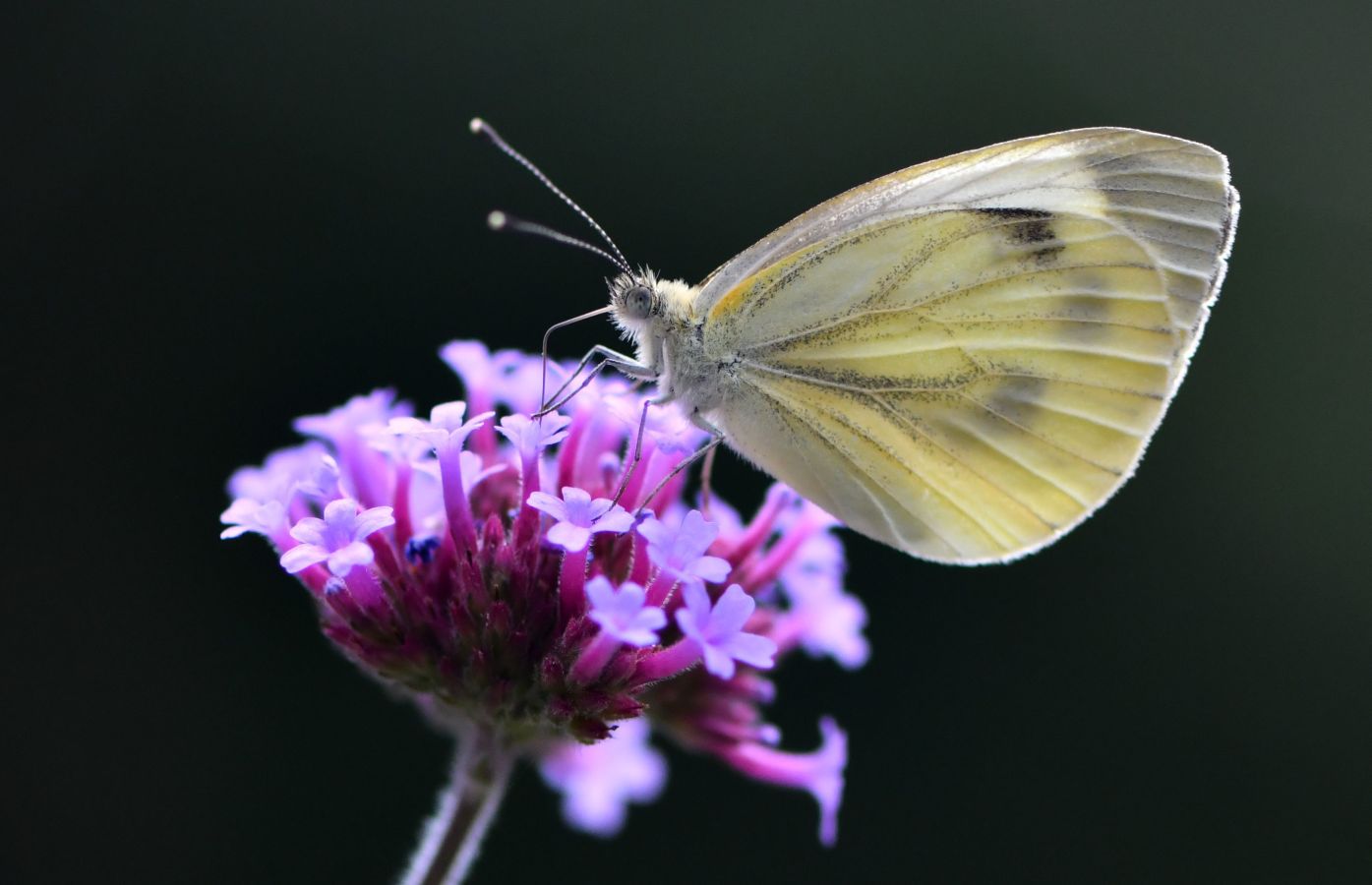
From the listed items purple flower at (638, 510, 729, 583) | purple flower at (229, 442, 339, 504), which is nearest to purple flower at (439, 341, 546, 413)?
purple flower at (229, 442, 339, 504)

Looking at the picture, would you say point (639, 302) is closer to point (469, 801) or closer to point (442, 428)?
point (442, 428)

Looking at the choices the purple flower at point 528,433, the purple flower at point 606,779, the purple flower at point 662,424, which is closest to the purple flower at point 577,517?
the purple flower at point 528,433

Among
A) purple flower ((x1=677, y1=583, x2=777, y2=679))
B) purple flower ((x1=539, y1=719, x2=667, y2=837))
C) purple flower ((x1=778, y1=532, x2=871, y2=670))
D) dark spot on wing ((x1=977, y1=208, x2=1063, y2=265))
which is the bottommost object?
purple flower ((x1=539, y1=719, x2=667, y2=837))

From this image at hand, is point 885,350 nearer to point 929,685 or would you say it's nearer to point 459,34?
point 929,685

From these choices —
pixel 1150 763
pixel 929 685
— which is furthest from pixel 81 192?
pixel 1150 763

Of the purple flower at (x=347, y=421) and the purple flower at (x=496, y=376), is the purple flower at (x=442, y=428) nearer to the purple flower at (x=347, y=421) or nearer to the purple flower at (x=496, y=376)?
the purple flower at (x=347, y=421)

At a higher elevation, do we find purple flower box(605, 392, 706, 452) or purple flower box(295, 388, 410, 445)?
purple flower box(605, 392, 706, 452)

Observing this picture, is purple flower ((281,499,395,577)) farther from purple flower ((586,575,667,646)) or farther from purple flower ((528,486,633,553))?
purple flower ((586,575,667,646))

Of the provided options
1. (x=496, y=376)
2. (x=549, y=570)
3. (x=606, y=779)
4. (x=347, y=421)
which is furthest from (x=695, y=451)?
(x=606, y=779)
